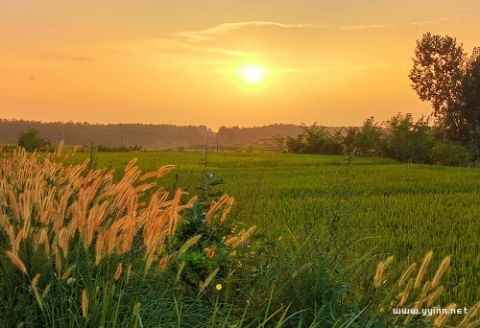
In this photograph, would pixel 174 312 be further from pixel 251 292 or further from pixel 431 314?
pixel 431 314

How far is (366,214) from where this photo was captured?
557 inches

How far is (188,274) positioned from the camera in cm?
520

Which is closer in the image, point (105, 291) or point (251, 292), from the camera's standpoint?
point (105, 291)

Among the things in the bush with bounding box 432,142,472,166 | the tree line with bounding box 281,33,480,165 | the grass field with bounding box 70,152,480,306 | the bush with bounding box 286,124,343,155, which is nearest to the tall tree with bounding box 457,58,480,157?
the tree line with bounding box 281,33,480,165

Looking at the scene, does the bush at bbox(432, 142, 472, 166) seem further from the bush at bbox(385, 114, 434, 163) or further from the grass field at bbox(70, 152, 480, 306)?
the grass field at bbox(70, 152, 480, 306)

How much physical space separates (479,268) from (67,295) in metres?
6.36

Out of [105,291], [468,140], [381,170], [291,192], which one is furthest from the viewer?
[468,140]

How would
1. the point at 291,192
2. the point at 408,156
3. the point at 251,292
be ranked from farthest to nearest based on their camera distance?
the point at 408,156, the point at 291,192, the point at 251,292

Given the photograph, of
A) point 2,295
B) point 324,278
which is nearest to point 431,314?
point 324,278

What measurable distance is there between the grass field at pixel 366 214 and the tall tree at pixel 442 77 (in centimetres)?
2068

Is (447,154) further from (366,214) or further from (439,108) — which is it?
(366,214)

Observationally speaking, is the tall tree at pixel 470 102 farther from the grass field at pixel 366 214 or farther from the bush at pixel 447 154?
the grass field at pixel 366 214

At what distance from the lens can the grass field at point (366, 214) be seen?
601 cm

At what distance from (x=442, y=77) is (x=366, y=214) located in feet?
112
